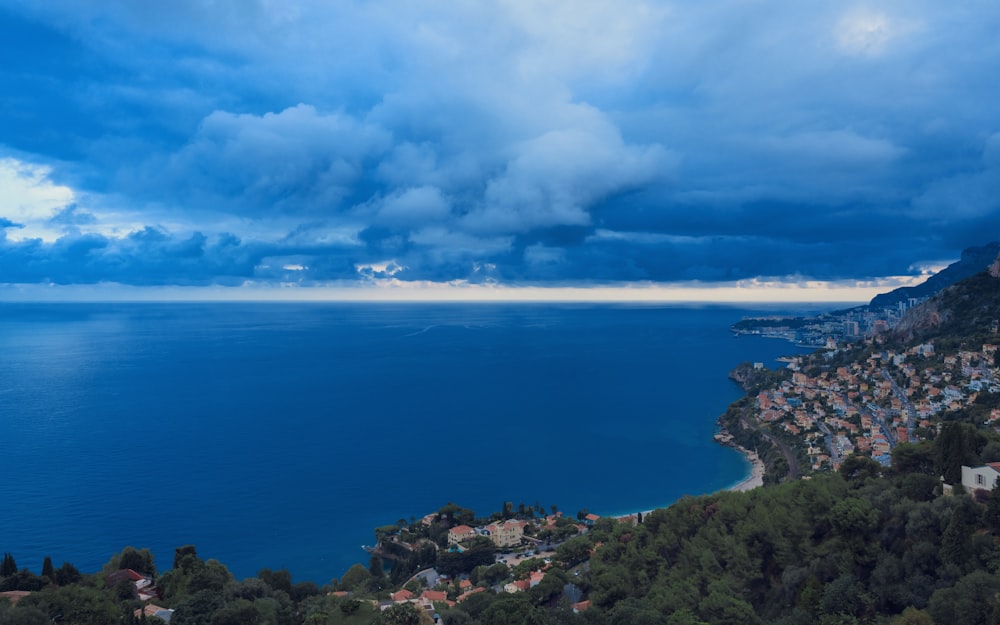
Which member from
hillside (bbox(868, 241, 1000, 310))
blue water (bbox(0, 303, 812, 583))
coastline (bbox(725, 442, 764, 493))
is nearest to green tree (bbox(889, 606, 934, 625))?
coastline (bbox(725, 442, 764, 493))

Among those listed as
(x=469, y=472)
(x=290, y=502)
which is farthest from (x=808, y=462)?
(x=290, y=502)

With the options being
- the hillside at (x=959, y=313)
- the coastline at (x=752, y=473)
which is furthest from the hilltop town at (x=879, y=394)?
the coastline at (x=752, y=473)

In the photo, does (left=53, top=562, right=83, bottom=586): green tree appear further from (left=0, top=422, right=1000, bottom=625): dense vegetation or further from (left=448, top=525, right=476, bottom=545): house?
(left=448, top=525, right=476, bottom=545): house

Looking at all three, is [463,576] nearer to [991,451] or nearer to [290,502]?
[290,502]

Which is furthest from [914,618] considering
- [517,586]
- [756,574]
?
[517,586]

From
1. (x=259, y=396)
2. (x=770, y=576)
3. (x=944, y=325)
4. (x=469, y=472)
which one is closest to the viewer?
(x=770, y=576)

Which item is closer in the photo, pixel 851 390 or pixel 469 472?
pixel 469 472
